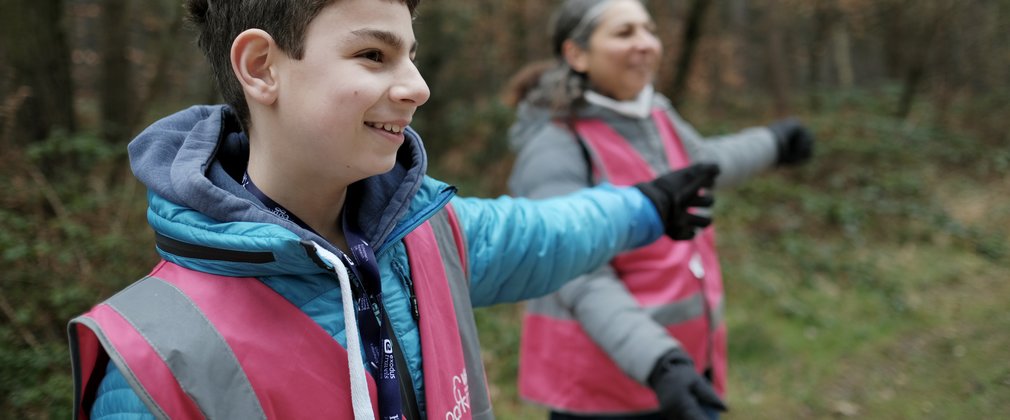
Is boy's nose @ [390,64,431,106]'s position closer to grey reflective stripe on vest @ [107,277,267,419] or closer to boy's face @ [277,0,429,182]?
boy's face @ [277,0,429,182]

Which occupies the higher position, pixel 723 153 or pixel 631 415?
pixel 723 153

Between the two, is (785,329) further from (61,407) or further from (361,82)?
(361,82)

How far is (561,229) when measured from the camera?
2.09 meters

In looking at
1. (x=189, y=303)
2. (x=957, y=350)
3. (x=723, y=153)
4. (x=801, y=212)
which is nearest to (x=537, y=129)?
(x=723, y=153)

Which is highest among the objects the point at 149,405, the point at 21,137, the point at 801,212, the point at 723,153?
the point at 149,405

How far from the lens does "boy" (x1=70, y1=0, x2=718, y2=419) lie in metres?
1.29

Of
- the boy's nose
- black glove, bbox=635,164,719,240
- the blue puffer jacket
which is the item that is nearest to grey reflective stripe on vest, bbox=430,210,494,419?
the blue puffer jacket

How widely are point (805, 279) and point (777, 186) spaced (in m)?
2.51

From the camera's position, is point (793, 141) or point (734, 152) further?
point (793, 141)

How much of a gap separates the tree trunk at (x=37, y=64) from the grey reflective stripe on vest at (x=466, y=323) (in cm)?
374

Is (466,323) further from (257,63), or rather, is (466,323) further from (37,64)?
(37,64)

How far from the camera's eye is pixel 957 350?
3908mm

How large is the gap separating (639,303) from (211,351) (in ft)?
5.81

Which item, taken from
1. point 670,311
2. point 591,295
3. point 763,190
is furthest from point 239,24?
point 763,190
